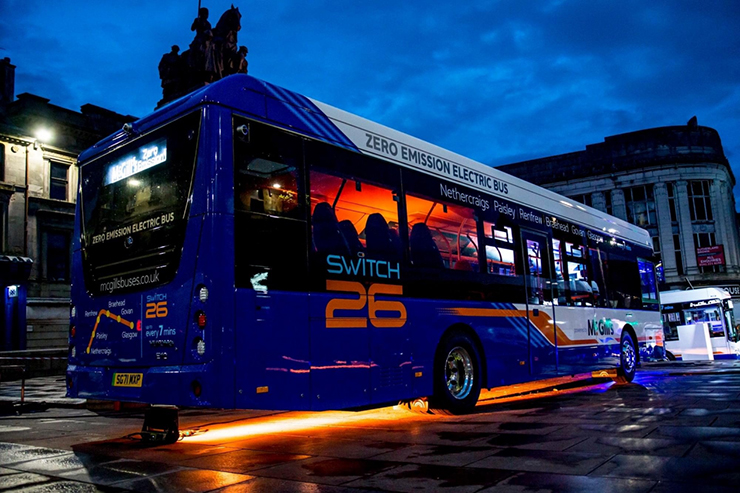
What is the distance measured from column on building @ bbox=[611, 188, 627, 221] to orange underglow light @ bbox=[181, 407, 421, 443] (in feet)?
150

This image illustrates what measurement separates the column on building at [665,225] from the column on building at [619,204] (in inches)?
98.5

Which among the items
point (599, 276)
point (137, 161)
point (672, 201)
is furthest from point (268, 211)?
point (672, 201)

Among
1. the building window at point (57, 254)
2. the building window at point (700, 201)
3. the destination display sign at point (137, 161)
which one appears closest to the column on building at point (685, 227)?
the building window at point (700, 201)

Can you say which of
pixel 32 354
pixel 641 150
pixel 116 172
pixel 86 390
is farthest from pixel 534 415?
pixel 641 150

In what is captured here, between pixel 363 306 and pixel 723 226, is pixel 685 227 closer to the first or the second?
pixel 723 226

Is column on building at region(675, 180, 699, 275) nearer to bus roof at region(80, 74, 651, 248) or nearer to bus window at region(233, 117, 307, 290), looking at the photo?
bus roof at region(80, 74, 651, 248)

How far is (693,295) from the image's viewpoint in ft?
97.2

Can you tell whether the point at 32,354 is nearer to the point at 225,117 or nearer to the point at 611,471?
the point at 225,117

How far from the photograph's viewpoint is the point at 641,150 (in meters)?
50.4

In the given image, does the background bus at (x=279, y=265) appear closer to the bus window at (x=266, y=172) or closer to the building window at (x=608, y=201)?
the bus window at (x=266, y=172)

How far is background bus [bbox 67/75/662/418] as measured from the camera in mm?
5719

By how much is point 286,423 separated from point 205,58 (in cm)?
2256

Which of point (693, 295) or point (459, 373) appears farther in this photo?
point (693, 295)

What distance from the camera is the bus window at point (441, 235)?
8008 millimetres
